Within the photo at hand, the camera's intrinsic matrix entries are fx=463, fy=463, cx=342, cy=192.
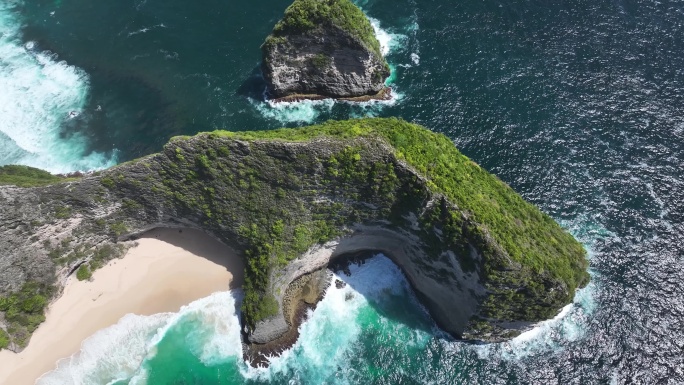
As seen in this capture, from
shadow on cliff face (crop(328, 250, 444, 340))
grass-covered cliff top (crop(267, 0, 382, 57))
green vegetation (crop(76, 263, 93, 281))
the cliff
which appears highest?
grass-covered cliff top (crop(267, 0, 382, 57))

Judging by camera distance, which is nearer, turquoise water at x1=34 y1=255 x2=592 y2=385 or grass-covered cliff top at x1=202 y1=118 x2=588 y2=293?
grass-covered cliff top at x1=202 y1=118 x2=588 y2=293

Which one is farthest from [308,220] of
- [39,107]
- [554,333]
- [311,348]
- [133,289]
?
[39,107]

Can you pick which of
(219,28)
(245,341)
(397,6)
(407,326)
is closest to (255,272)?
(245,341)

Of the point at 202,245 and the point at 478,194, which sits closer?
the point at 478,194

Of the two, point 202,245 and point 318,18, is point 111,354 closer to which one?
point 202,245

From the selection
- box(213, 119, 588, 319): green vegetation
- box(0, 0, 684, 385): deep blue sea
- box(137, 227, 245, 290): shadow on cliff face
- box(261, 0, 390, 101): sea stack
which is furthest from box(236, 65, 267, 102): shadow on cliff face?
box(137, 227, 245, 290): shadow on cliff face

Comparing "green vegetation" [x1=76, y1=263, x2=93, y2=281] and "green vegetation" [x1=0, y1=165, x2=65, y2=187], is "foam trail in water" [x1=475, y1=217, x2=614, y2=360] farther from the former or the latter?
"green vegetation" [x1=0, y1=165, x2=65, y2=187]

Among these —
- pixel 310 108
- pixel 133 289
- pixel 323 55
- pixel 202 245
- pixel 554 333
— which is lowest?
pixel 554 333

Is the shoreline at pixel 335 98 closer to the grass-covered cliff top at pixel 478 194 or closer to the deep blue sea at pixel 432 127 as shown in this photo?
the deep blue sea at pixel 432 127
